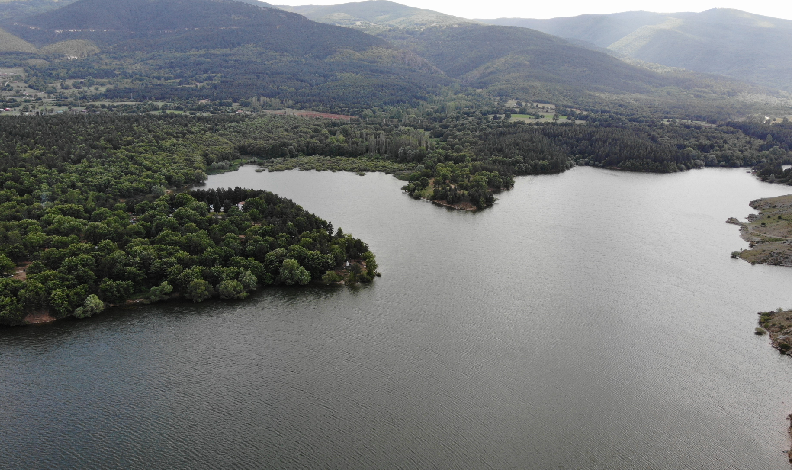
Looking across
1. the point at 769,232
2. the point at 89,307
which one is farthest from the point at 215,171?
the point at 769,232

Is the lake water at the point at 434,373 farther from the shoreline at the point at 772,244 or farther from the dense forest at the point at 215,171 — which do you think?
the dense forest at the point at 215,171

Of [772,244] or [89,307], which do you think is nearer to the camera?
[89,307]

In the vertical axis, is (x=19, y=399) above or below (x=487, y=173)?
below

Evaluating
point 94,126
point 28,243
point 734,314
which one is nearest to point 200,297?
point 28,243

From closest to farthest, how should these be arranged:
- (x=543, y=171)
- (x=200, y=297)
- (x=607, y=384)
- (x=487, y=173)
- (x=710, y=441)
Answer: (x=710, y=441) < (x=607, y=384) < (x=200, y=297) < (x=487, y=173) < (x=543, y=171)

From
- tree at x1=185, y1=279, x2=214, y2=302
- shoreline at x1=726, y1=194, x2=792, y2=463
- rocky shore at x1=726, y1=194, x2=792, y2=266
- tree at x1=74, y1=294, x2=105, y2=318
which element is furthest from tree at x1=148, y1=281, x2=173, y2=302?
rocky shore at x1=726, y1=194, x2=792, y2=266

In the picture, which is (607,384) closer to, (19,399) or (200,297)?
(200,297)

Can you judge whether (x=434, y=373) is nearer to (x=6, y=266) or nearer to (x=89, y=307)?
(x=89, y=307)

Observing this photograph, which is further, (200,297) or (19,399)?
(200,297)

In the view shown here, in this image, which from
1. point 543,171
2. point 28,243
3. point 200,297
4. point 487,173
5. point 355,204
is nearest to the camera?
point 200,297
